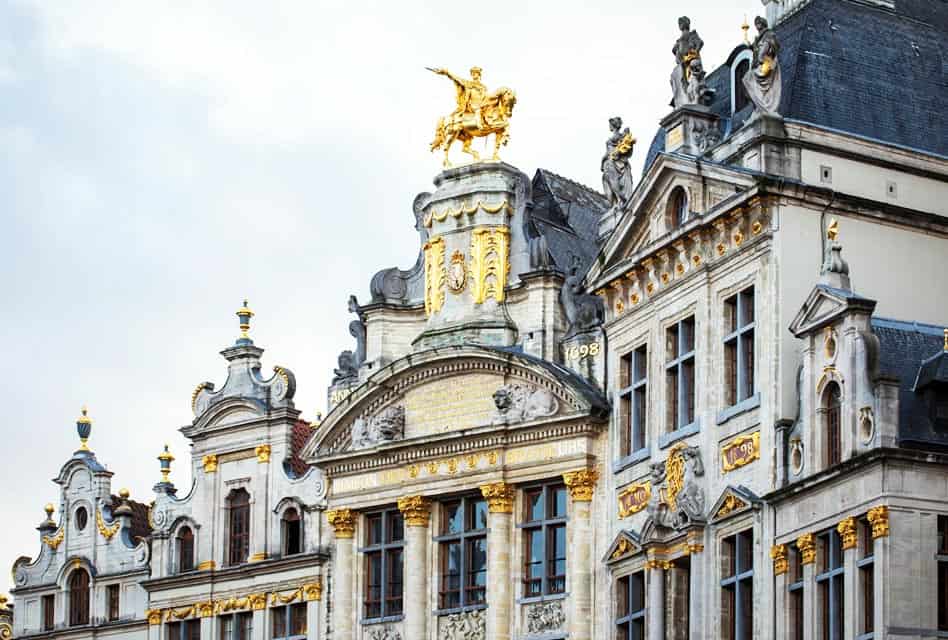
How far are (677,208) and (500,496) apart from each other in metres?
7.01

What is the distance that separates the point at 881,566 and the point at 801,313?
506 centimetres

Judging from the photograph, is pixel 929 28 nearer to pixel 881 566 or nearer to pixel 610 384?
pixel 610 384

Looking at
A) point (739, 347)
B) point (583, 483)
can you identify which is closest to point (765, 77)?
point (739, 347)

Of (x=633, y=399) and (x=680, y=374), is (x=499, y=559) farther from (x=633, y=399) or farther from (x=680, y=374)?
(x=680, y=374)

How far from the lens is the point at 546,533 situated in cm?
5191

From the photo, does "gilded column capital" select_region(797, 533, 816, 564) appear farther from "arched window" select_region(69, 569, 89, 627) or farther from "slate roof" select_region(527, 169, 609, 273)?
"arched window" select_region(69, 569, 89, 627)

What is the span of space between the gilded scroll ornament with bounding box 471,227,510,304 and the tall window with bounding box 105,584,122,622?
11.5 metres

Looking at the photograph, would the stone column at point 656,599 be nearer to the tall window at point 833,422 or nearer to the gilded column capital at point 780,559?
the gilded column capital at point 780,559

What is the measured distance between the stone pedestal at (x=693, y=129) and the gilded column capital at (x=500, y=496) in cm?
738

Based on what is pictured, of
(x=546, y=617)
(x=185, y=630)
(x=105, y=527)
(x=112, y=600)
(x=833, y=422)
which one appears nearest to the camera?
→ (x=833, y=422)

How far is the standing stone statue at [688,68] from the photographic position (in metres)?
49.8

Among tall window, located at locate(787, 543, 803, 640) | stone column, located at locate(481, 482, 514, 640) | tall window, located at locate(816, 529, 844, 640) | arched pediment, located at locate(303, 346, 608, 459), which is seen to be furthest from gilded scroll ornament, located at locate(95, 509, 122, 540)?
tall window, located at locate(816, 529, 844, 640)

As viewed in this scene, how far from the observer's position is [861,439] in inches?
1654

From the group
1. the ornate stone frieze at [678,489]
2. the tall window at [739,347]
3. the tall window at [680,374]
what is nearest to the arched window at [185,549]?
the ornate stone frieze at [678,489]
